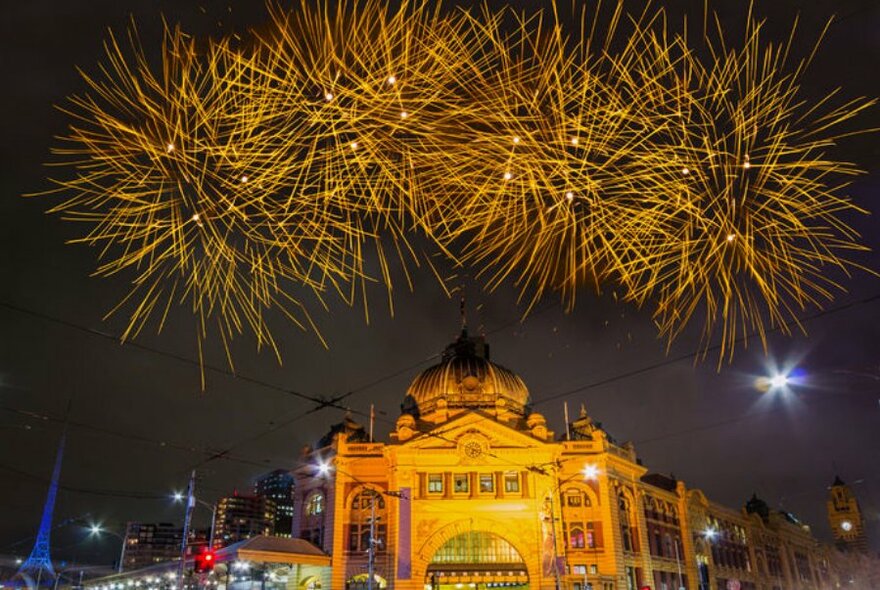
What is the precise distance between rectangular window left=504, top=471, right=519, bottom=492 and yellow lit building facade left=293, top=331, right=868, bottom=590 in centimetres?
10

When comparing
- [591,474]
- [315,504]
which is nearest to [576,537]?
[591,474]

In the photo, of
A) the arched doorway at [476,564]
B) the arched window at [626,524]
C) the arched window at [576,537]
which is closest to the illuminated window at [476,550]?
the arched doorway at [476,564]

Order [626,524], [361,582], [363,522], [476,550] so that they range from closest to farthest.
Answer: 1. [476,550]
2. [361,582]
3. [363,522]
4. [626,524]

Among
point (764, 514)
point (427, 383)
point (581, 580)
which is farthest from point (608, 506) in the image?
point (764, 514)

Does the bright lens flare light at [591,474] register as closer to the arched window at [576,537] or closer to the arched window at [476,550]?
the arched window at [576,537]

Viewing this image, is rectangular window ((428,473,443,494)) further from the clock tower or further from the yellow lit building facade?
the clock tower

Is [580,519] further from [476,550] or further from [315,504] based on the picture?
[315,504]

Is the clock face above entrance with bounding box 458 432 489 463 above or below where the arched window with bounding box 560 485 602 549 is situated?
above

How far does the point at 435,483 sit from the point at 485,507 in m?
3.93

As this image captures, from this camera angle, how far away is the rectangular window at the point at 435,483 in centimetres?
5122

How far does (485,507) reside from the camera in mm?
50344

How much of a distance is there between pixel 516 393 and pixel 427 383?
315 inches

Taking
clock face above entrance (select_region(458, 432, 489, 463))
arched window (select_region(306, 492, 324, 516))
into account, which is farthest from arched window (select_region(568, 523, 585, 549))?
arched window (select_region(306, 492, 324, 516))

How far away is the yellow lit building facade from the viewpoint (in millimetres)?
49281
